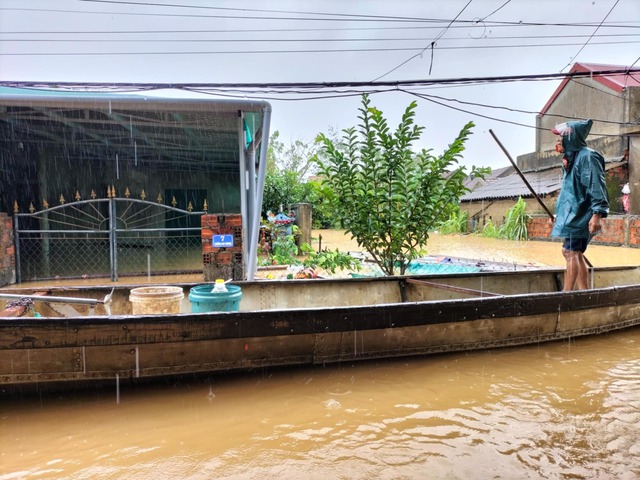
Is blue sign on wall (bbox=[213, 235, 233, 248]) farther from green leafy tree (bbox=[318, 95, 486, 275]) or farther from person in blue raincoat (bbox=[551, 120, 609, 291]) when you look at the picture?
person in blue raincoat (bbox=[551, 120, 609, 291])

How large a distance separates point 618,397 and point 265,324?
9.23ft

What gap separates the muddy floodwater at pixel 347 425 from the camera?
2426 millimetres

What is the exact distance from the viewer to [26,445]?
264cm

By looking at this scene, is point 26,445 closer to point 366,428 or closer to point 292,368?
point 292,368

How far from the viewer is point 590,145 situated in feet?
68.2

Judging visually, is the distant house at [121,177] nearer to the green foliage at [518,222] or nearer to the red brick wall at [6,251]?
the red brick wall at [6,251]

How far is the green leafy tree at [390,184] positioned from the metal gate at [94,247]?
2909mm

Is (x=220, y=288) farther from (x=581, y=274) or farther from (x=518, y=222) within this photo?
(x=518, y=222)

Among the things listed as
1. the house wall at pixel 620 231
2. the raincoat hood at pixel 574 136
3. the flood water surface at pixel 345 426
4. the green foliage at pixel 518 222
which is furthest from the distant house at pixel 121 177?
the house wall at pixel 620 231

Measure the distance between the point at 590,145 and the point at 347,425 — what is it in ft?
74.4

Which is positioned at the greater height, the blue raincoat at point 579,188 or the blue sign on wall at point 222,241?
the blue raincoat at point 579,188

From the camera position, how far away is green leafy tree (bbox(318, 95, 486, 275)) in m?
6.18

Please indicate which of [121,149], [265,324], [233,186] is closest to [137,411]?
[265,324]

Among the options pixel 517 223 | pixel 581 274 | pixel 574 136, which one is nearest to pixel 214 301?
pixel 581 274
